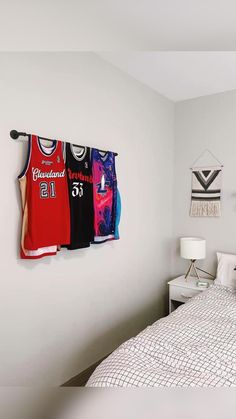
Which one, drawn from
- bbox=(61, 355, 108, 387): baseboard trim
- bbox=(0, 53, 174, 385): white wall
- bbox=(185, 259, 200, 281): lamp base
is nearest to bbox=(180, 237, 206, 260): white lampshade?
bbox=(185, 259, 200, 281): lamp base

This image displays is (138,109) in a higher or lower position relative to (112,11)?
higher

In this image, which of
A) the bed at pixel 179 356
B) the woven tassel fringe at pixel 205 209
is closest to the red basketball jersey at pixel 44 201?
the bed at pixel 179 356

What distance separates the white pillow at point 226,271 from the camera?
2670 mm

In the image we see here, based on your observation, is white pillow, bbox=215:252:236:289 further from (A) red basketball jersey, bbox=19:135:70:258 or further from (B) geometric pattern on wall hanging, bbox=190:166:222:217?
(A) red basketball jersey, bbox=19:135:70:258

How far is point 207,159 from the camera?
304 cm

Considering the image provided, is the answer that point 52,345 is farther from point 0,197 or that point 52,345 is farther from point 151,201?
point 151,201

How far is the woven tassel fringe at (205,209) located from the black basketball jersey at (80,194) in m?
1.49

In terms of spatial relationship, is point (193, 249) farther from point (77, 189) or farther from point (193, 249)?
point (77, 189)

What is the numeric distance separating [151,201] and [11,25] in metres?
2.76

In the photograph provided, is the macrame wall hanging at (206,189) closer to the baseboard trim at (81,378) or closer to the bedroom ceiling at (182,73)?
the bedroom ceiling at (182,73)

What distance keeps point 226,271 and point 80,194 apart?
169 cm

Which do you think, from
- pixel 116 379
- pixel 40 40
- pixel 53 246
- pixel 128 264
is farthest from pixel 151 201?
pixel 40 40

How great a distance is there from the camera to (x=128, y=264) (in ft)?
8.55

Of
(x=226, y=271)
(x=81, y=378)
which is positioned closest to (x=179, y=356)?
(x=81, y=378)
